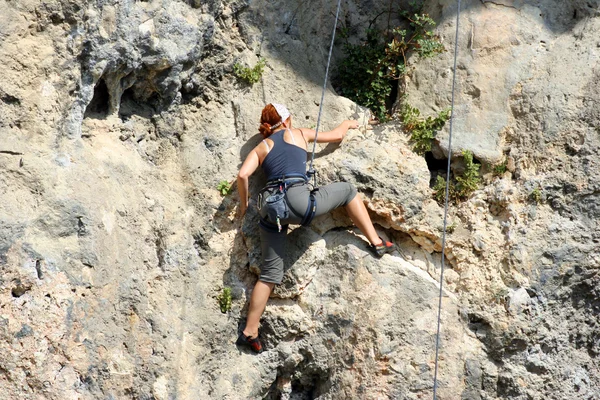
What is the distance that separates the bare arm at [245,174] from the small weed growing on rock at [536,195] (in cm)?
215

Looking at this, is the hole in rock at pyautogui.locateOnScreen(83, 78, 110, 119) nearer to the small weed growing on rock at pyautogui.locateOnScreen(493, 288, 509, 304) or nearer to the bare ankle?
the bare ankle

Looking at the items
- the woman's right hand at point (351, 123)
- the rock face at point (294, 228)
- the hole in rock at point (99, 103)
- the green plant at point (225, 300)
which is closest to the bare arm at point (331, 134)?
the woman's right hand at point (351, 123)

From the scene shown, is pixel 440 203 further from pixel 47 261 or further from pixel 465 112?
pixel 47 261

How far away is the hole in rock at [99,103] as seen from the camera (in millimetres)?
6004

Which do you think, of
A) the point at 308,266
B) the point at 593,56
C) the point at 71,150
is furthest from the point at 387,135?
the point at 71,150

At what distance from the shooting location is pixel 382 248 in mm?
6125

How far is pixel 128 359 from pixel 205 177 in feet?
5.25

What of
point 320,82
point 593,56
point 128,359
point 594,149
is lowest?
point 128,359

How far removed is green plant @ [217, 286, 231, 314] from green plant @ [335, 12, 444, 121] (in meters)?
2.02

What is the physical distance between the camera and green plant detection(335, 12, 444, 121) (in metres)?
6.84

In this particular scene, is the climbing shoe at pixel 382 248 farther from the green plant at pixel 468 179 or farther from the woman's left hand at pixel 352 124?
the woman's left hand at pixel 352 124

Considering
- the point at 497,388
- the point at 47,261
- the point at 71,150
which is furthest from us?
the point at 497,388

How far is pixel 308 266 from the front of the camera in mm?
6125

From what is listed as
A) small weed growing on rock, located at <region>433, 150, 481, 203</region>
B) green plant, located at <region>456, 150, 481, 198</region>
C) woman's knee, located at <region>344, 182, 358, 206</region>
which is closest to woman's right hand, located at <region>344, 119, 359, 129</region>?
woman's knee, located at <region>344, 182, 358, 206</region>
